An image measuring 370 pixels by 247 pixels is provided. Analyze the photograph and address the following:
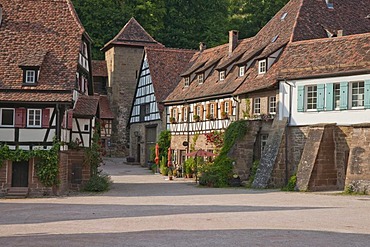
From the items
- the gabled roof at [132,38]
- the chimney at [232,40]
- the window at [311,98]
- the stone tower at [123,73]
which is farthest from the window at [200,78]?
the stone tower at [123,73]

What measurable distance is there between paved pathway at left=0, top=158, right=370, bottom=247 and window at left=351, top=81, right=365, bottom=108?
15.4 ft

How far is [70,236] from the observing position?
1448 cm

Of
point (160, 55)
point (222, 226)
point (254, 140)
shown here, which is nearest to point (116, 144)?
point (160, 55)

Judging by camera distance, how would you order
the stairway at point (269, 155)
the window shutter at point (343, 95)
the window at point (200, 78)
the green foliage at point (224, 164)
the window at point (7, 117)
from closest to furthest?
the window at point (7, 117) → the window shutter at point (343, 95) → the stairway at point (269, 155) → the green foliage at point (224, 164) → the window at point (200, 78)

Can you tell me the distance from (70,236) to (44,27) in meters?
17.9

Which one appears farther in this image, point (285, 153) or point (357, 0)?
point (357, 0)

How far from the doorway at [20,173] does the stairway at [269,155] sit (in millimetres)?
11268

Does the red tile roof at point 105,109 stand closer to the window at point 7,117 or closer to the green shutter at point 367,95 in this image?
the window at point 7,117

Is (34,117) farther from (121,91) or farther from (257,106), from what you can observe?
(121,91)

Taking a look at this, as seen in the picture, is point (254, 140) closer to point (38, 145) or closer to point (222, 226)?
point (38, 145)

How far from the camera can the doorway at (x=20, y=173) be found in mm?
27172

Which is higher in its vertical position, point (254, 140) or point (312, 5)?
point (312, 5)

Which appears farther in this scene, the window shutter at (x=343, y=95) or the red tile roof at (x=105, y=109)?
the red tile roof at (x=105, y=109)

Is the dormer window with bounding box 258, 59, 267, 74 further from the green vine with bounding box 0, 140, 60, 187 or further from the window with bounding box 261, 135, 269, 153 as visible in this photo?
the green vine with bounding box 0, 140, 60, 187
